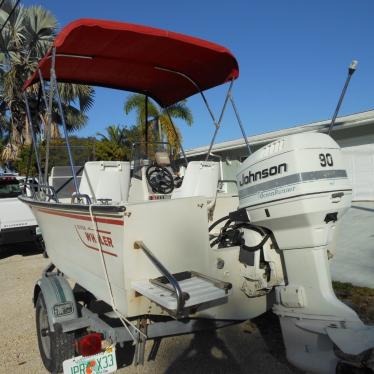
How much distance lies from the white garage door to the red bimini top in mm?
8206

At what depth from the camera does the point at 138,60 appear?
5656 millimetres

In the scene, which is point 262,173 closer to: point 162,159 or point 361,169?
point 162,159

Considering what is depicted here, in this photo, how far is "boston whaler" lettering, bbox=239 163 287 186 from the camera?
3.04 m

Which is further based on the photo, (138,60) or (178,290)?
(138,60)

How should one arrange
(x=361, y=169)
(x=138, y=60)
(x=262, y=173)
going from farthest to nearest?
(x=361, y=169) < (x=138, y=60) < (x=262, y=173)

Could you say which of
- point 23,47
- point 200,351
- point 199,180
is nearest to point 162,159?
point 199,180

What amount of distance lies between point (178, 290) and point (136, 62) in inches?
159

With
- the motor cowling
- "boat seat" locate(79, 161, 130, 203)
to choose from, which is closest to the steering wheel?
"boat seat" locate(79, 161, 130, 203)

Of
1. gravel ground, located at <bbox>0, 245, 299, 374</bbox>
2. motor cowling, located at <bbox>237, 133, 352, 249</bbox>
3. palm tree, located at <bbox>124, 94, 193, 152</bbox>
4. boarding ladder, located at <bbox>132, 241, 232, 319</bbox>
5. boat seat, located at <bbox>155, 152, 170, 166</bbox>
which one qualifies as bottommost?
gravel ground, located at <bbox>0, 245, 299, 374</bbox>

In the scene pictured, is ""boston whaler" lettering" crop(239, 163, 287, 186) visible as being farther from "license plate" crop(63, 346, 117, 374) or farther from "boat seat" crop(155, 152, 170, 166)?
"boat seat" crop(155, 152, 170, 166)

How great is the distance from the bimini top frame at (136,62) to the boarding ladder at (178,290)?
5.56ft

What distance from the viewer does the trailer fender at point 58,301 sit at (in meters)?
3.48

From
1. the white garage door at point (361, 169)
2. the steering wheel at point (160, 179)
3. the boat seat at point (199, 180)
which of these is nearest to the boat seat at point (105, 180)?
the steering wheel at point (160, 179)

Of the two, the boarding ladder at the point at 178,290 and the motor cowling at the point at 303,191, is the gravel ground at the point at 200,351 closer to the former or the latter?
the boarding ladder at the point at 178,290
